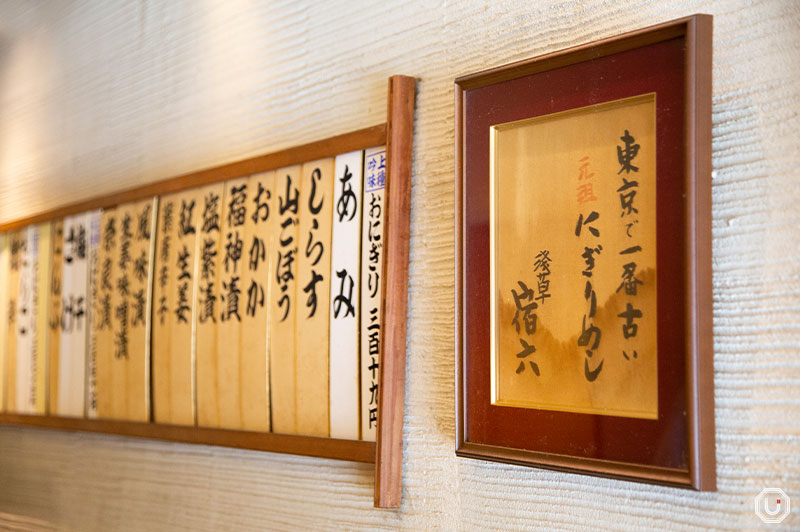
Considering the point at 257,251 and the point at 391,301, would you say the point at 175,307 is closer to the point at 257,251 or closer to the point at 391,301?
the point at 257,251

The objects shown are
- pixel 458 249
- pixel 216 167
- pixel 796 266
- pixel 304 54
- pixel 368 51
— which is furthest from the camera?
pixel 216 167

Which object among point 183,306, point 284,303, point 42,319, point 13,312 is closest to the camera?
point 284,303

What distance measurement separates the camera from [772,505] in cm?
93

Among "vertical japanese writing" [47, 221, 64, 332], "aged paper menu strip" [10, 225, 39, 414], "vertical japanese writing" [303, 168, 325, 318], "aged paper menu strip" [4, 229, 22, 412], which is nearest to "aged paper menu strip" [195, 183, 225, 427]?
"vertical japanese writing" [303, 168, 325, 318]

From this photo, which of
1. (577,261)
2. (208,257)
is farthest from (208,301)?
(577,261)

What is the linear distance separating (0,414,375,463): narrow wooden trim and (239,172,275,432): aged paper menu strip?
4 centimetres

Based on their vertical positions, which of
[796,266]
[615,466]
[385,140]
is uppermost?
[385,140]

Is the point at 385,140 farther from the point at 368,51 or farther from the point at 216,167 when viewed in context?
the point at 216,167

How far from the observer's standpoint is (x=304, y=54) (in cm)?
165

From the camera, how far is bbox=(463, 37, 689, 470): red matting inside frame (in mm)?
979

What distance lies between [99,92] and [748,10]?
1.85 metres

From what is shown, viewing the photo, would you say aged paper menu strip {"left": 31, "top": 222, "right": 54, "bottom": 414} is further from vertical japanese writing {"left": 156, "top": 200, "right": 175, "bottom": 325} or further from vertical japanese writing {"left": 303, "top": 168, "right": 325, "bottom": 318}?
vertical japanese writing {"left": 303, "top": 168, "right": 325, "bottom": 318}

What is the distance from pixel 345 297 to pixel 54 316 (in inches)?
49.9

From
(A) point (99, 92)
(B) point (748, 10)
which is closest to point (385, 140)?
(B) point (748, 10)
